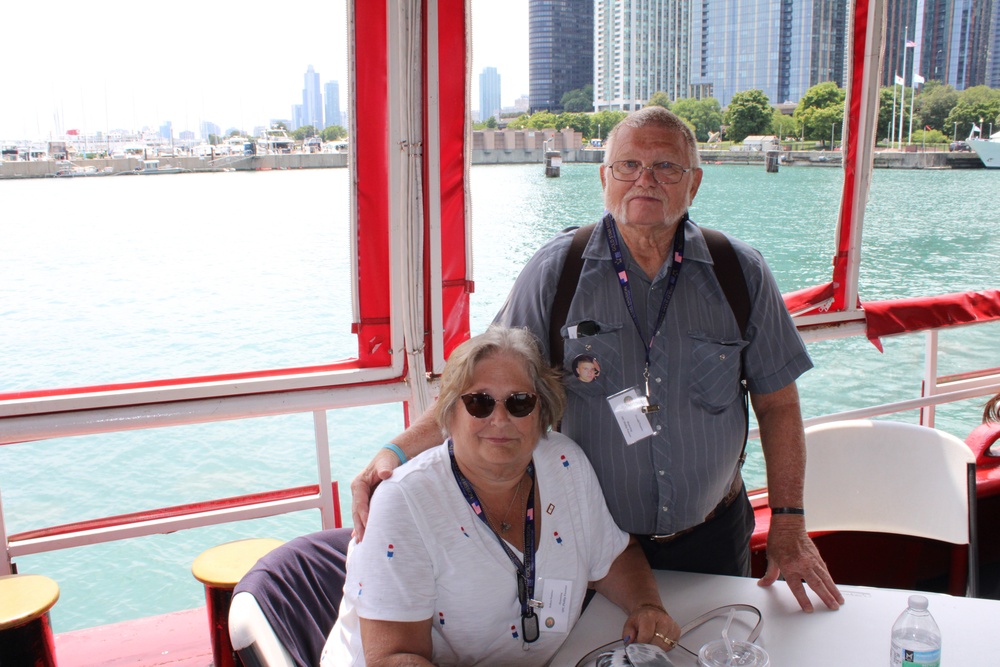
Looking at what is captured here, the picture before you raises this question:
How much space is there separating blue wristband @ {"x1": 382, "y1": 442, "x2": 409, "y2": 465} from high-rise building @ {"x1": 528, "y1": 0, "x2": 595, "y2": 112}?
80.6 inches

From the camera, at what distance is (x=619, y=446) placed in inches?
62.7

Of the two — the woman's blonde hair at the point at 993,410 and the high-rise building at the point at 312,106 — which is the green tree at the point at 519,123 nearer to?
the high-rise building at the point at 312,106

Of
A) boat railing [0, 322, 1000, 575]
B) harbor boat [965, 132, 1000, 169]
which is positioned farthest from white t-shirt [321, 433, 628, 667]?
harbor boat [965, 132, 1000, 169]

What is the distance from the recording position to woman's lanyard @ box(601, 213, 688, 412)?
1596 millimetres

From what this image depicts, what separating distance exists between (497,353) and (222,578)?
3.56 feet

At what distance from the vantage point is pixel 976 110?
180 inches

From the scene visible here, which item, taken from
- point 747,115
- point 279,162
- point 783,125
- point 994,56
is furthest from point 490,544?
point 994,56

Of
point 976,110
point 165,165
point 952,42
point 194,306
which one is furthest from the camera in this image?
point 194,306

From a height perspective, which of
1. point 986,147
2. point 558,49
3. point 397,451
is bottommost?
point 397,451

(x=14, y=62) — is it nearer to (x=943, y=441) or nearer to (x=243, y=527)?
(x=243, y=527)

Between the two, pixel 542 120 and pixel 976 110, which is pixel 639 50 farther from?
pixel 976 110

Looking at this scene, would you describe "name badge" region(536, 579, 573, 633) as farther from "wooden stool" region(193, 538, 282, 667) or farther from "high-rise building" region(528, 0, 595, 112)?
"high-rise building" region(528, 0, 595, 112)

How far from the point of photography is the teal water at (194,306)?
133 inches

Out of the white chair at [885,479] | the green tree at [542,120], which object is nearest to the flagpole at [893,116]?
the green tree at [542,120]
